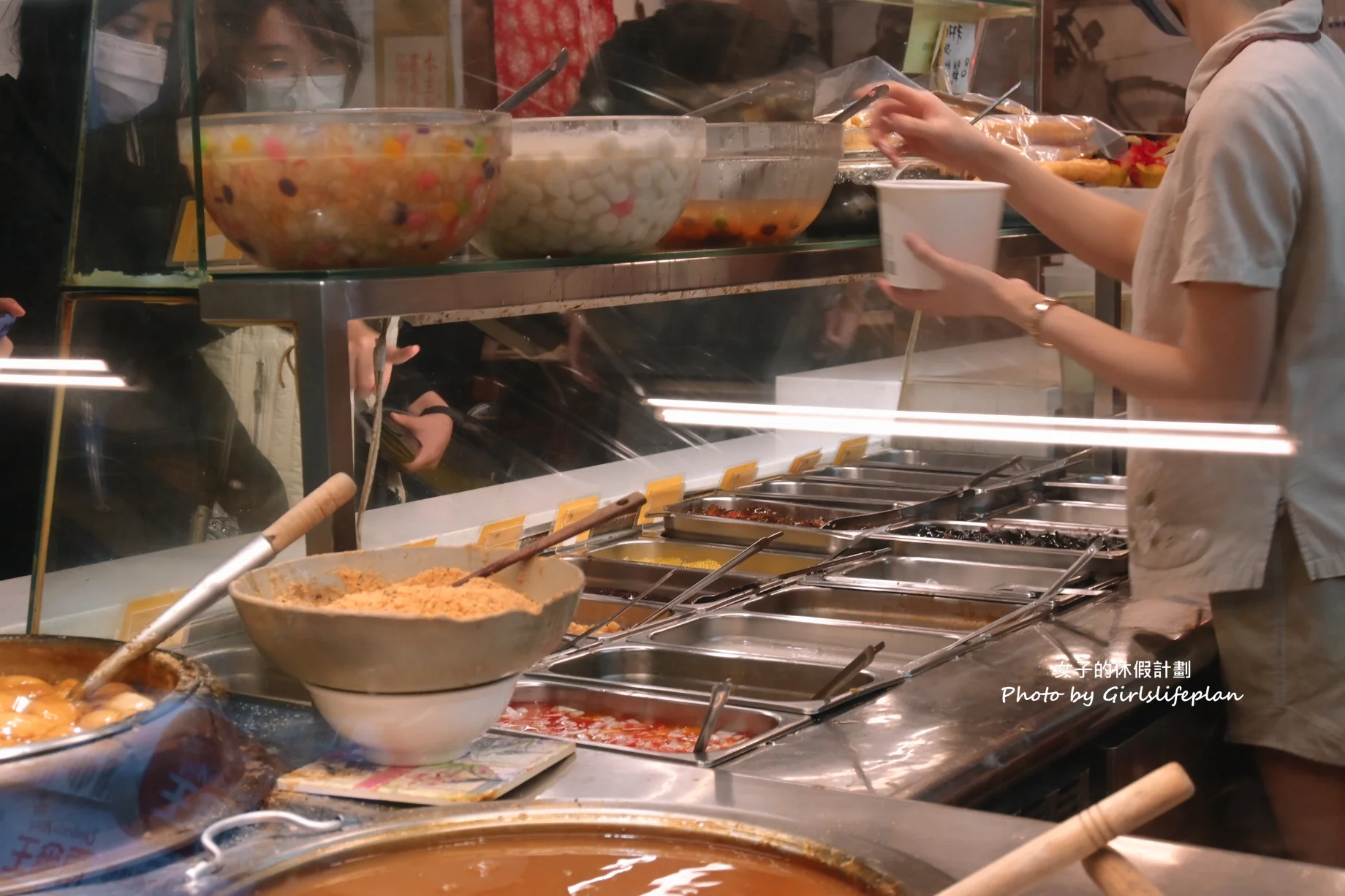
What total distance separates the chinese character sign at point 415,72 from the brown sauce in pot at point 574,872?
3.08 ft

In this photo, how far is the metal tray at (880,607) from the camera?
214 centimetres

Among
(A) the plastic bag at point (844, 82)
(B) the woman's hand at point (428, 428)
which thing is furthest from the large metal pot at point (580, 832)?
(A) the plastic bag at point (844, 82)

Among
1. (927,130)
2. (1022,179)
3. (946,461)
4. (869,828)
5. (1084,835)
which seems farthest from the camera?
(946,461)

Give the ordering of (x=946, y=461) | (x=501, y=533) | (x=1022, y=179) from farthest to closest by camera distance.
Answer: (x=946, y=461) → (x=501, y=533) → (x=1022, y=179)

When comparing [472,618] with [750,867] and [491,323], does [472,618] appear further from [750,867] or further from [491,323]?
[491,323]

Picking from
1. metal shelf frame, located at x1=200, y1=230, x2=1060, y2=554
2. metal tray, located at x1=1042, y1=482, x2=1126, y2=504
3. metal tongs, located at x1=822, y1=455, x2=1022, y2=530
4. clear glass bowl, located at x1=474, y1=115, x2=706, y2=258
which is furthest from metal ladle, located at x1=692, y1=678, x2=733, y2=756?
metal tray, located at x1=1042, y1=482, x2=1126, y2=504

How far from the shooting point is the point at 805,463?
315 centimetres

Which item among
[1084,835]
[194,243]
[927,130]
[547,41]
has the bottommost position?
[1084,835]

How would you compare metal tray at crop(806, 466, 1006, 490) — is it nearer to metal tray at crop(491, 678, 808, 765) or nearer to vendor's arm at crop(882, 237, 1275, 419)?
vendor's arm at crop(882, 237, 1275, 419)

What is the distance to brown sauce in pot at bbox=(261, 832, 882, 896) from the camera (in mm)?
996

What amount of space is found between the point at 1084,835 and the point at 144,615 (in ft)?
3.65

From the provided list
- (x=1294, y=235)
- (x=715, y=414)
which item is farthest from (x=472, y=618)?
(x=715, y=414)

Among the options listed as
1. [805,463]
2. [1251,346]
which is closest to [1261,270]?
[1251,346]

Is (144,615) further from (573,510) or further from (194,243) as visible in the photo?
(573,510)
